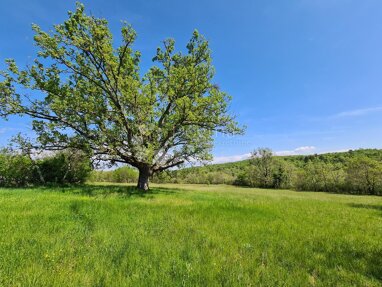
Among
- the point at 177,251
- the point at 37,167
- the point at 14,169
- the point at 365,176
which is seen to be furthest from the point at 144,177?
the point at 365,176

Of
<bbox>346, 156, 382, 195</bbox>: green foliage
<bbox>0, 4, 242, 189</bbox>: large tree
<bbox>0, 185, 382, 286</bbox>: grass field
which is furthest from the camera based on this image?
<bbox>346, 156, 382, 195</bbox>: green foliage

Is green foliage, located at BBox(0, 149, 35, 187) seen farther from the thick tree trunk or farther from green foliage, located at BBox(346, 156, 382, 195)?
green foliage, located at BBox(346, 156, 382, 195)

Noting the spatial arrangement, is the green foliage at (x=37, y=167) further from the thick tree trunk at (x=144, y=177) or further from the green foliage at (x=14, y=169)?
the thick tree trunk at (x=144, y=177)

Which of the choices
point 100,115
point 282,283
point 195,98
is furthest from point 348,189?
point 282,283

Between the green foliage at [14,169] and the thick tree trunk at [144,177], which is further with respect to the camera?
the thick tree trunk at [144,177]

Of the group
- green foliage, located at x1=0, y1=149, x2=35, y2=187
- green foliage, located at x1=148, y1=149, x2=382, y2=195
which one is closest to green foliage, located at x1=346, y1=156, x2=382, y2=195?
green foliage, located at x1=148, y1=149, x2=382, y2=195

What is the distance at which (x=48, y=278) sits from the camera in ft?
12.0

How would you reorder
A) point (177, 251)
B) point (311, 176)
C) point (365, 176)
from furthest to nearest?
point (311, 176) → point (365, 176) → point (177, 251)

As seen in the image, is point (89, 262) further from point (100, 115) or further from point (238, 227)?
point (100, 115)

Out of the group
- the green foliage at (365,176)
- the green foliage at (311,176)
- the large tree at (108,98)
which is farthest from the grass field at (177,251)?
the green foliage at (365,176)

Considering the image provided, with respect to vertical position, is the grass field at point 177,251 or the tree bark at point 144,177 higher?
the tree bark at point 144,177

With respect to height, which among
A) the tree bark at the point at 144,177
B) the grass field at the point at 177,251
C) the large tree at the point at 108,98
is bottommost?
the grass field at the point at 177,251

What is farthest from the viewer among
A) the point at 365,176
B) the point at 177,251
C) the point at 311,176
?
the point at 311,176

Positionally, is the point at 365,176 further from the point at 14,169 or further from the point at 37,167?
the point at 14,169
